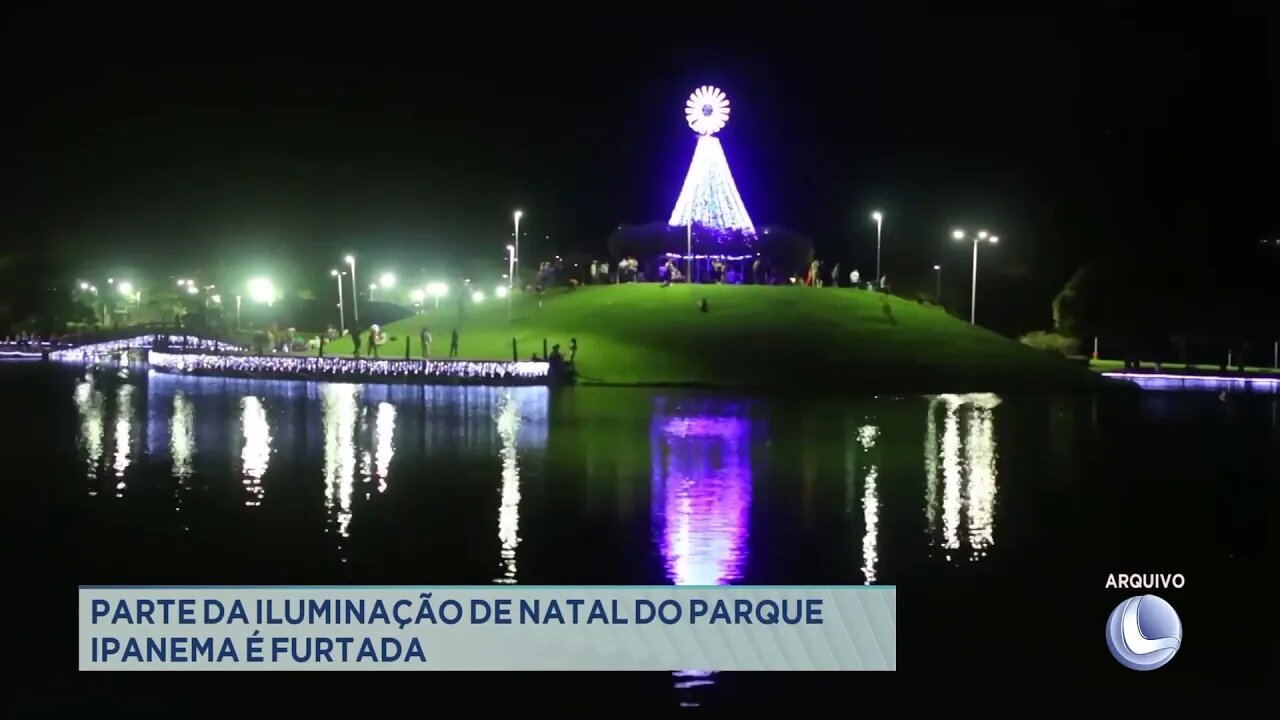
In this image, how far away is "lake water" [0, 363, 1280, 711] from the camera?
9.23m

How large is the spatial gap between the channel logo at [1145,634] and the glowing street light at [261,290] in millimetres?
73425

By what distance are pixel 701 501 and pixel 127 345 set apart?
164 ft

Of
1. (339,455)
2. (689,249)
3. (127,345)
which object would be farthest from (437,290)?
(339,455)

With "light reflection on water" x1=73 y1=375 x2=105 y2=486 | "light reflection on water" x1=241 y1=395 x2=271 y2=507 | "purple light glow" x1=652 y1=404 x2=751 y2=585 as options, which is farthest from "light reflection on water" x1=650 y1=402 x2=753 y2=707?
"light reflection on water" x1=73 y1=375 x2=105 y2=486

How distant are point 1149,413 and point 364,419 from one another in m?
17.3

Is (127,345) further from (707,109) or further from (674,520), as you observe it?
(674,520)

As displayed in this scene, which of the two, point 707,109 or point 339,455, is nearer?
point 339,455

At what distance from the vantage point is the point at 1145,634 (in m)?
8.93

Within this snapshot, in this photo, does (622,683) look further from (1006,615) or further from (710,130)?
(710,130)

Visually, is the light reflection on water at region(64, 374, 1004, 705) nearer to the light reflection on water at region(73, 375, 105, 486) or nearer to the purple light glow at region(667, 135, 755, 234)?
the light reflection on water at region(73, 375, 105, 486)

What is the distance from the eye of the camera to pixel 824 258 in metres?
73.8

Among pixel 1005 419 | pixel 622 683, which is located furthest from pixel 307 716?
pixel 1005 419

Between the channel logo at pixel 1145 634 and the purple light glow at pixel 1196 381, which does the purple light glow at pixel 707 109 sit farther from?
the channel logo at pixel 1145 634

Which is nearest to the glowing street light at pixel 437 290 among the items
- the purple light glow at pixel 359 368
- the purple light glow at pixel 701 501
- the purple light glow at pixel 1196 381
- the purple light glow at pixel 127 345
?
the purple light glow at pixel 127 345
